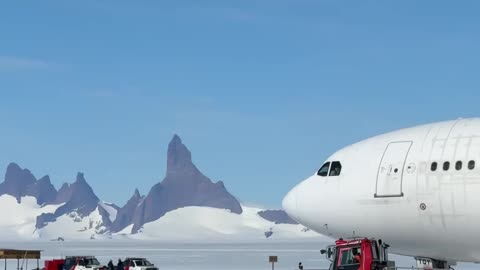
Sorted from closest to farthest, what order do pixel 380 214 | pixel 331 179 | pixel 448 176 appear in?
pixel 448 176 < pixel 380 214 < pixel 331 179

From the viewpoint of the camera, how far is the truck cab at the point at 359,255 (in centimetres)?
2812

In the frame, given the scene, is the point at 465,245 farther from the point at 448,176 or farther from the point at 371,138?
the point at 371,138

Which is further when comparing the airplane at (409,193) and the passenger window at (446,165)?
the passenger window at (446,165)

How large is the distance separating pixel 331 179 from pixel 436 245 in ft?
16.1

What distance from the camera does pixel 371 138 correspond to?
105ft

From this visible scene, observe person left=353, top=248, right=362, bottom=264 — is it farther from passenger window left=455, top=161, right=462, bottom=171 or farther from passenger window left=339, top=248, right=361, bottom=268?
passenger window left=455, top=161, right=462, bottom=171

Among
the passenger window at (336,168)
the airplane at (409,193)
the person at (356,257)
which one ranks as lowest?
the person at (356,257)

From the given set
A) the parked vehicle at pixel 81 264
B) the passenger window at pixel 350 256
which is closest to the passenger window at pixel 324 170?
the passenger window at pixel 350 256

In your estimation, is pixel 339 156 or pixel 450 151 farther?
pixel 339 156

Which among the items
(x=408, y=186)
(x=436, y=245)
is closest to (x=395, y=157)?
(x=408, y=186)

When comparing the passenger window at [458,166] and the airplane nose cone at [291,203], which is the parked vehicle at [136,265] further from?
the passenger window at [458,166]

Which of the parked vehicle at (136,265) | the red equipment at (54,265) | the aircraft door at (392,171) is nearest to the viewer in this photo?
the aircraft door at (392,171)

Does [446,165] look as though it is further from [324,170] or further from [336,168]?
[324,170]

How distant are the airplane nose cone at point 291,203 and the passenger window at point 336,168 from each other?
5.99ft
